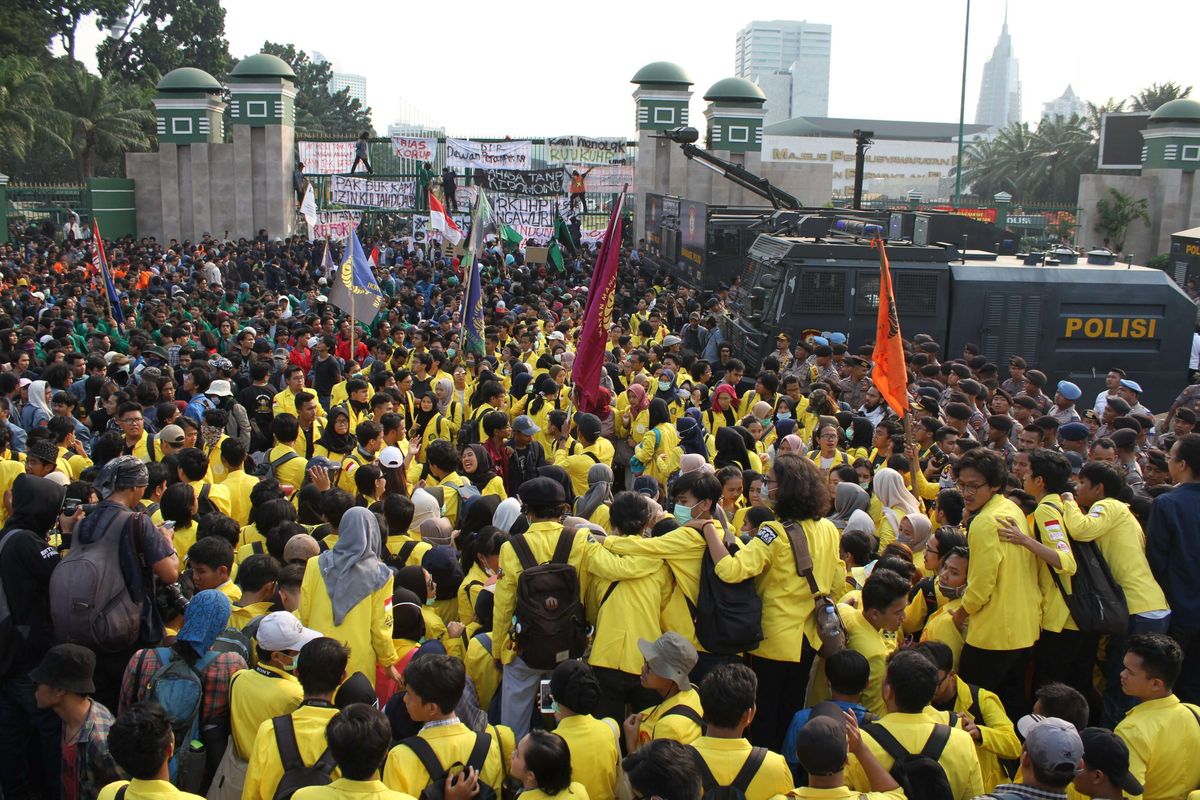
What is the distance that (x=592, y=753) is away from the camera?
4.13 meters

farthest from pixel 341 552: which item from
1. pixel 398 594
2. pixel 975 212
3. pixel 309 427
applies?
pixel 975 212

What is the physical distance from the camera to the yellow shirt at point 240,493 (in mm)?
6973

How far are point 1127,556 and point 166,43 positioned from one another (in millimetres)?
57705

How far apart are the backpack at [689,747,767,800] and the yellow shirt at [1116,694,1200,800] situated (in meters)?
1.62

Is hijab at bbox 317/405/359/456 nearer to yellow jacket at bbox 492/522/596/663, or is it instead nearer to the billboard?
yellow jacket at bbox 492/522/596/663

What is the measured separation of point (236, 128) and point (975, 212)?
2234 cm

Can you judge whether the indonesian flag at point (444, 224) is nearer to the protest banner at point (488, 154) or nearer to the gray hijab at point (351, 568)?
the gray hijab at point (351, 568)

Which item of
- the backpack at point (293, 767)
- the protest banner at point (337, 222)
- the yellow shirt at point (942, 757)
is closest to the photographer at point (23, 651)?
the backpack at point (293, 767)

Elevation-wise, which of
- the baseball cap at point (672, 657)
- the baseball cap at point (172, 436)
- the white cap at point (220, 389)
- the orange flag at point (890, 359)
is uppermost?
the orange flag at point (890, 359)

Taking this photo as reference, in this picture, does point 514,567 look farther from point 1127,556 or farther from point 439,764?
point 1127,556

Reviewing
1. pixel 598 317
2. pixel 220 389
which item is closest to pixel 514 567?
pixel 598 317

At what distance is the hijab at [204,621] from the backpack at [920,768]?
2.75 meters

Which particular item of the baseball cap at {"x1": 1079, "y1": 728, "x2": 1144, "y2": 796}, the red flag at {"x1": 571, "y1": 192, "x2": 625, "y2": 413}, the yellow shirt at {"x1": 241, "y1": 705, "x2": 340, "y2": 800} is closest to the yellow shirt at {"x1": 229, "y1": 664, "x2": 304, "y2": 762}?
the yellow shirt at {"x1": 241, "y1": 705, "x2": 340, "y2": 800}

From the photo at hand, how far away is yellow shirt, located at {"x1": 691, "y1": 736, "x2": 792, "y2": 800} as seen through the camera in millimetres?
3904
